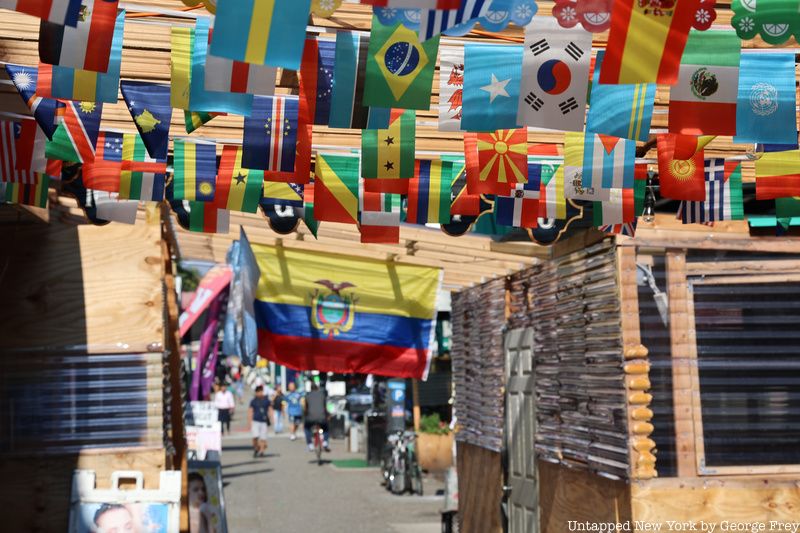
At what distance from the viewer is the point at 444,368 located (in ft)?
87.7

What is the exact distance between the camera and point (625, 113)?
5.18 metres

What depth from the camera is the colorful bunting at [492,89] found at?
5.22 meters

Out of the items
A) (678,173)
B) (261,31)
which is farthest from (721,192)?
(261,31)

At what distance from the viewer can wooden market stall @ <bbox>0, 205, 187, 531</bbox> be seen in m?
8.12

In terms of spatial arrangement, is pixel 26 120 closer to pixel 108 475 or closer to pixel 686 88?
pixel 108 475

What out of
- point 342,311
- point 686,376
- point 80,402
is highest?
point 342,311

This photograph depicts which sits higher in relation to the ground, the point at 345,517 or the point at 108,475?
the point at 108,475

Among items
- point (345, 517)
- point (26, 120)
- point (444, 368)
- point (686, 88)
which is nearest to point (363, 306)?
point (345, 517)

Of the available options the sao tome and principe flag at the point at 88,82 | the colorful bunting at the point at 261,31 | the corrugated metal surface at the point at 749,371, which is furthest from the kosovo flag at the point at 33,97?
the corrugated metal surface at the point at 749,371

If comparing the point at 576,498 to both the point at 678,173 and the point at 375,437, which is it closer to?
the point at 678,173

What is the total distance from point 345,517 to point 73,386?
8.33 m

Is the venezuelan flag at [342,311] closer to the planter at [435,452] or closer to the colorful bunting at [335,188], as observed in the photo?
the colorful bunting at [335,188]

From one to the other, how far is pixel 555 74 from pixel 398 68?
807mm

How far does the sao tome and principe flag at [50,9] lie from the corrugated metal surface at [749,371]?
5425 mm
